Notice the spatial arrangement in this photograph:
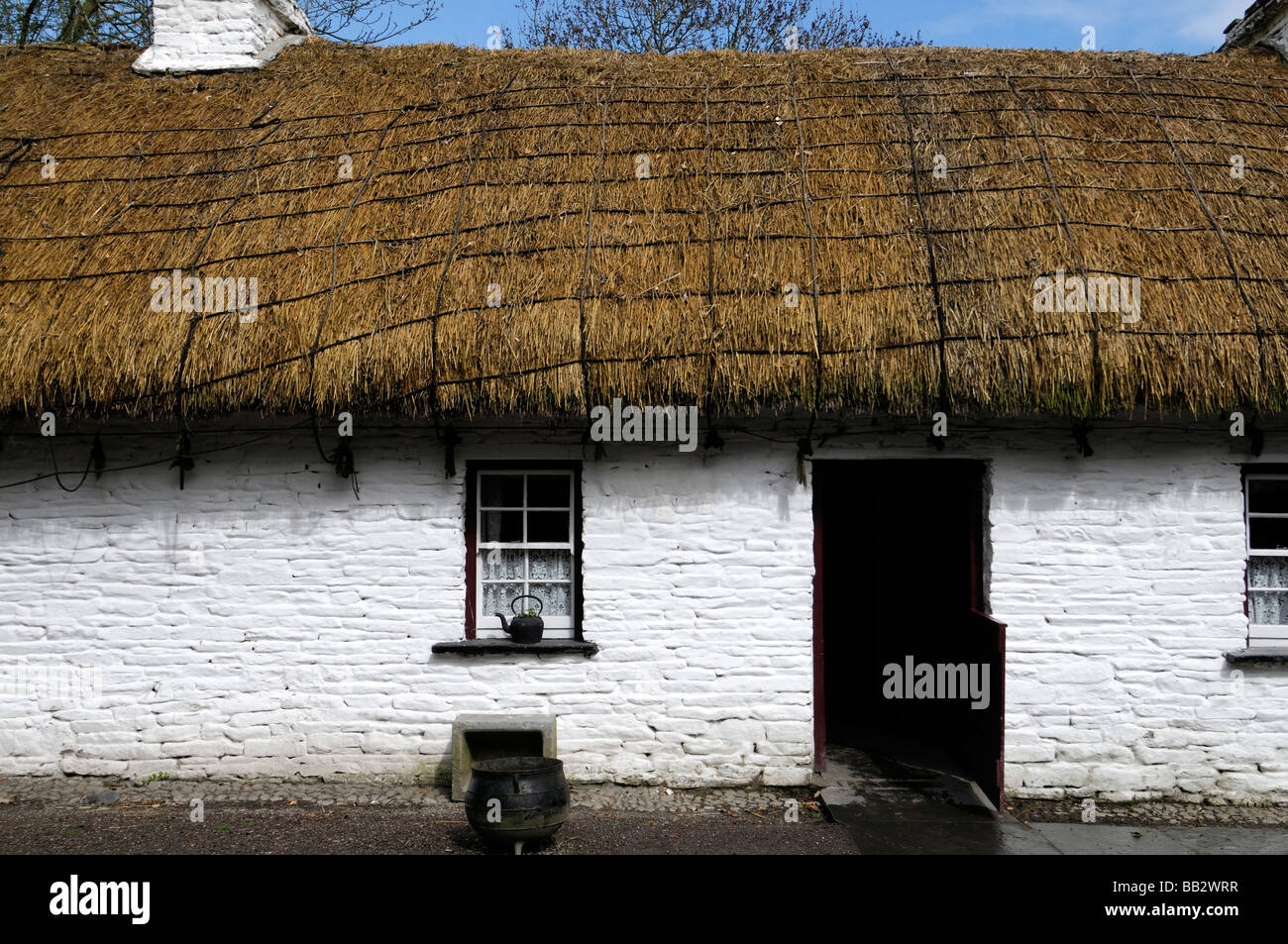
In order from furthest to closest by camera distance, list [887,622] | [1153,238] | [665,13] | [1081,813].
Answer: [665,13] → [887,622] → [1153,238] → [1081,813]

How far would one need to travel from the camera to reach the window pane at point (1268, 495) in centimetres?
703

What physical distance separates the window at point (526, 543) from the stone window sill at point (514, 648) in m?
0.22

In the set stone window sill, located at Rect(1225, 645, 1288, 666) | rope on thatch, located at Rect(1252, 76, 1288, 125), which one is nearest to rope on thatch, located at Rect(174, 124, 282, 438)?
stone window sill, located at Rect(1225, 645, 1288, 666)

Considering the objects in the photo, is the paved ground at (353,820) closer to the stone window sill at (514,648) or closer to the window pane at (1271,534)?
the stone window sill at (514,648)

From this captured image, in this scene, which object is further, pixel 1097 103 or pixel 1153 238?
pixel 1097 103

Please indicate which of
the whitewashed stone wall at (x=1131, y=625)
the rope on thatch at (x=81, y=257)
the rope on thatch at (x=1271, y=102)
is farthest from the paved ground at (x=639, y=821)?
the rope on thatch at (x=1271, y=102)

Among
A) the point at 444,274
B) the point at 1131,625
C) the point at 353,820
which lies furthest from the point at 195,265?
the point at 1131,625

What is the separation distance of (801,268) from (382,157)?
3.74 meters

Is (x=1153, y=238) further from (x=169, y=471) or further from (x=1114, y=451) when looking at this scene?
(x=169, y=471)

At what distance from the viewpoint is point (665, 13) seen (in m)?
17.7

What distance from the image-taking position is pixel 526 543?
715 cm

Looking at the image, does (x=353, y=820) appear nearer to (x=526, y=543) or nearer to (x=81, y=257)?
(x=526, y=543)

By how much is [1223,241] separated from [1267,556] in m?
2.34
